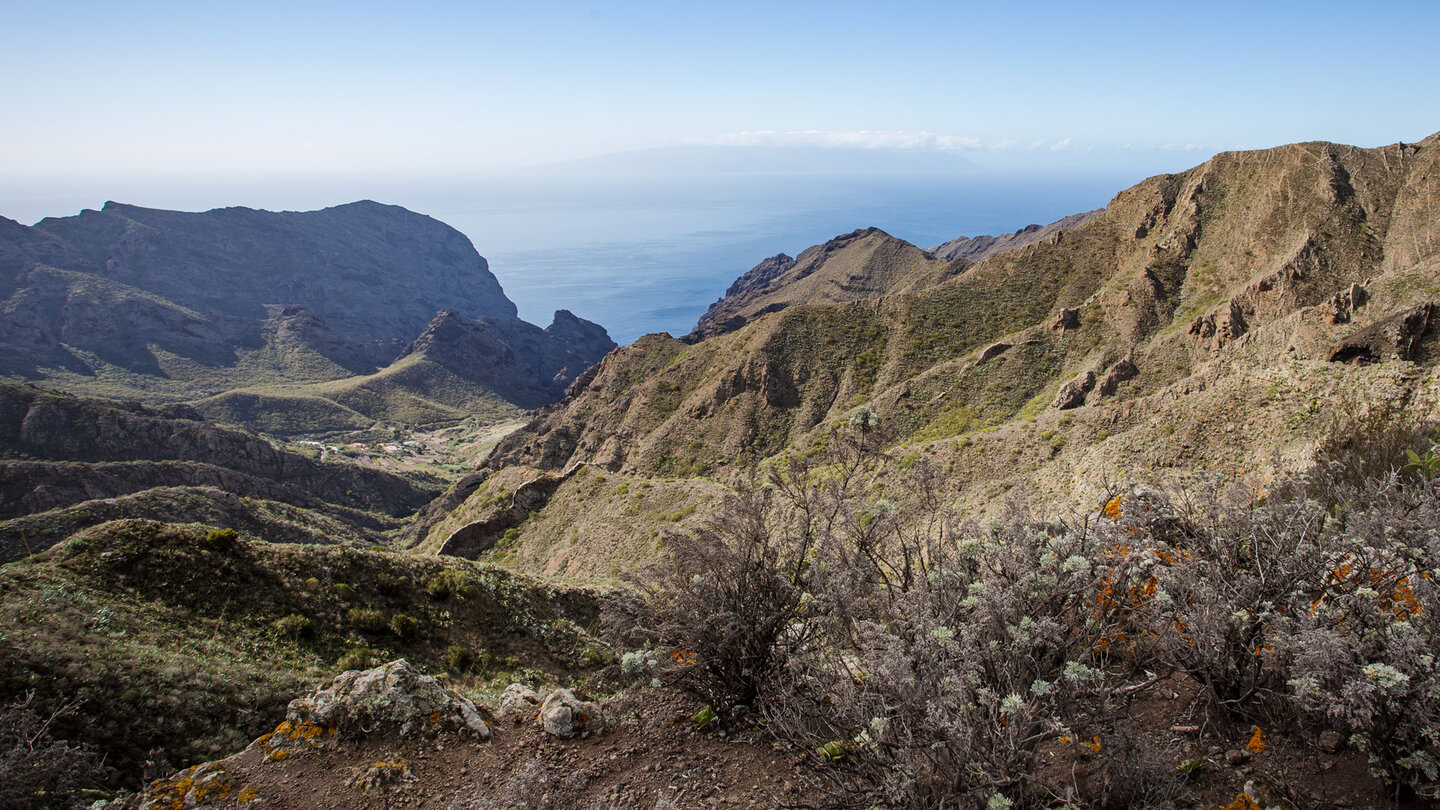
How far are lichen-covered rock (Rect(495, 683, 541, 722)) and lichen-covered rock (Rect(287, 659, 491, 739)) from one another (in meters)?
0.38

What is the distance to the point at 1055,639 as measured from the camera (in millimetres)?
4977

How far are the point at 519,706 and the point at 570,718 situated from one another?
45.7 inches

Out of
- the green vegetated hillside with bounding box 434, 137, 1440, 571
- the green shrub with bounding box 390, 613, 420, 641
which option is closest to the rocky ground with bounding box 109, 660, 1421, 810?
the green shrub with bounding box 390, 613, 420, 641

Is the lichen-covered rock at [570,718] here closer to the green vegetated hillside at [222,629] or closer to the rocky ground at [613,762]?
the rocky ground at [613,762]

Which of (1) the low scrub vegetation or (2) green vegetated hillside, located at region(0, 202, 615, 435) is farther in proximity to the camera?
(2) green vegetated hillside, located at region(0, 202, 615, 435)

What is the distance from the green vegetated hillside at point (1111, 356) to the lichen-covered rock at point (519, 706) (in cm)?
1522

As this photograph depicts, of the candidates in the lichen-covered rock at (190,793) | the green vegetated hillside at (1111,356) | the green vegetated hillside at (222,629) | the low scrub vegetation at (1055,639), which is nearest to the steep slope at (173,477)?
the green vegetated hillside at (1111,356)

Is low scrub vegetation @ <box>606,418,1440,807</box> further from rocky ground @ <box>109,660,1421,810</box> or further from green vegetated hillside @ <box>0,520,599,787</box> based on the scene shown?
green vegetated hillside @ <box>0,520,599,787</box>

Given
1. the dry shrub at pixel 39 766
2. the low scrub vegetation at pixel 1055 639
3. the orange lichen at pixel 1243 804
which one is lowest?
the dry shrub at pixel 39 766

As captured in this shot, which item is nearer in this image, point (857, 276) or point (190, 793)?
point (190, 793)

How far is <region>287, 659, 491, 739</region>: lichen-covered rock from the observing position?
767 cm

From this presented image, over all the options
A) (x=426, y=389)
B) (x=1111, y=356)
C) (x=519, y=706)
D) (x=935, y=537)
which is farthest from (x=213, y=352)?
(x=519, y=706)

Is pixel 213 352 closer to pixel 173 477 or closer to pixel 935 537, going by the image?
pixel 173 477

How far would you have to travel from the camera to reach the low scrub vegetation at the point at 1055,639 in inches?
171
